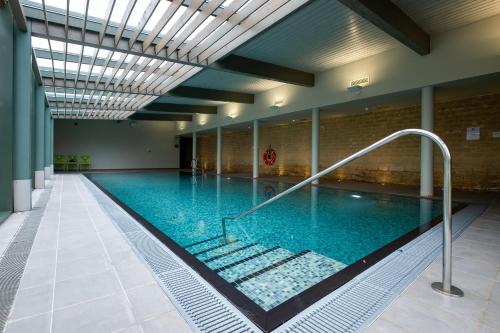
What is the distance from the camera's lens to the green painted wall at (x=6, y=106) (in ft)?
12.6

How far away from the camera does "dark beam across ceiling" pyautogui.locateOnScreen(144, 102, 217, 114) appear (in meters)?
13.3

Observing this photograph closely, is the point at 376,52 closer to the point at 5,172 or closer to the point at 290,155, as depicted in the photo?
the point at 290,155

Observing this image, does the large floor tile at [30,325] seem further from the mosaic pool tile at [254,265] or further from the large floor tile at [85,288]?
the mosaic pool tile at [254,265]

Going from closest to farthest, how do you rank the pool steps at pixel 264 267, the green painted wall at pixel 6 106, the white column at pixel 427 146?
the pool steps at pixel 264 267 < the green painted wall at pixel 6 106 < the white column at pixel 427 146

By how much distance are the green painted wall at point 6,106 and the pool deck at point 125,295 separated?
175 cm

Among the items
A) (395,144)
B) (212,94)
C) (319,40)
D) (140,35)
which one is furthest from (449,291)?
(212,94)

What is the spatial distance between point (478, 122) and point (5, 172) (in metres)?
11.4

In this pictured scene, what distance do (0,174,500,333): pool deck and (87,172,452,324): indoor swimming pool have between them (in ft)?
1.43

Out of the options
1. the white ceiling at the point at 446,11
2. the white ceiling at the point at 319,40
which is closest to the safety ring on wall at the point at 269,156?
the white ceiling at the point at 319,40

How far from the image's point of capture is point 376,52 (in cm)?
730

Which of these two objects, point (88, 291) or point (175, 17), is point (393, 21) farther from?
point (88, 291)

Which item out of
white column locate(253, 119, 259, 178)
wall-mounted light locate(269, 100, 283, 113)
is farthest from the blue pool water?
white column locate(253, 119, 259, 178)

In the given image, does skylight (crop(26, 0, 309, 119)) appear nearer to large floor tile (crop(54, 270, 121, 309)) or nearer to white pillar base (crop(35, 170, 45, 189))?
white pillar base (crop(35, 170, 45, 189))

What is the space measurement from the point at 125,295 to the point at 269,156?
13304 millimetres
